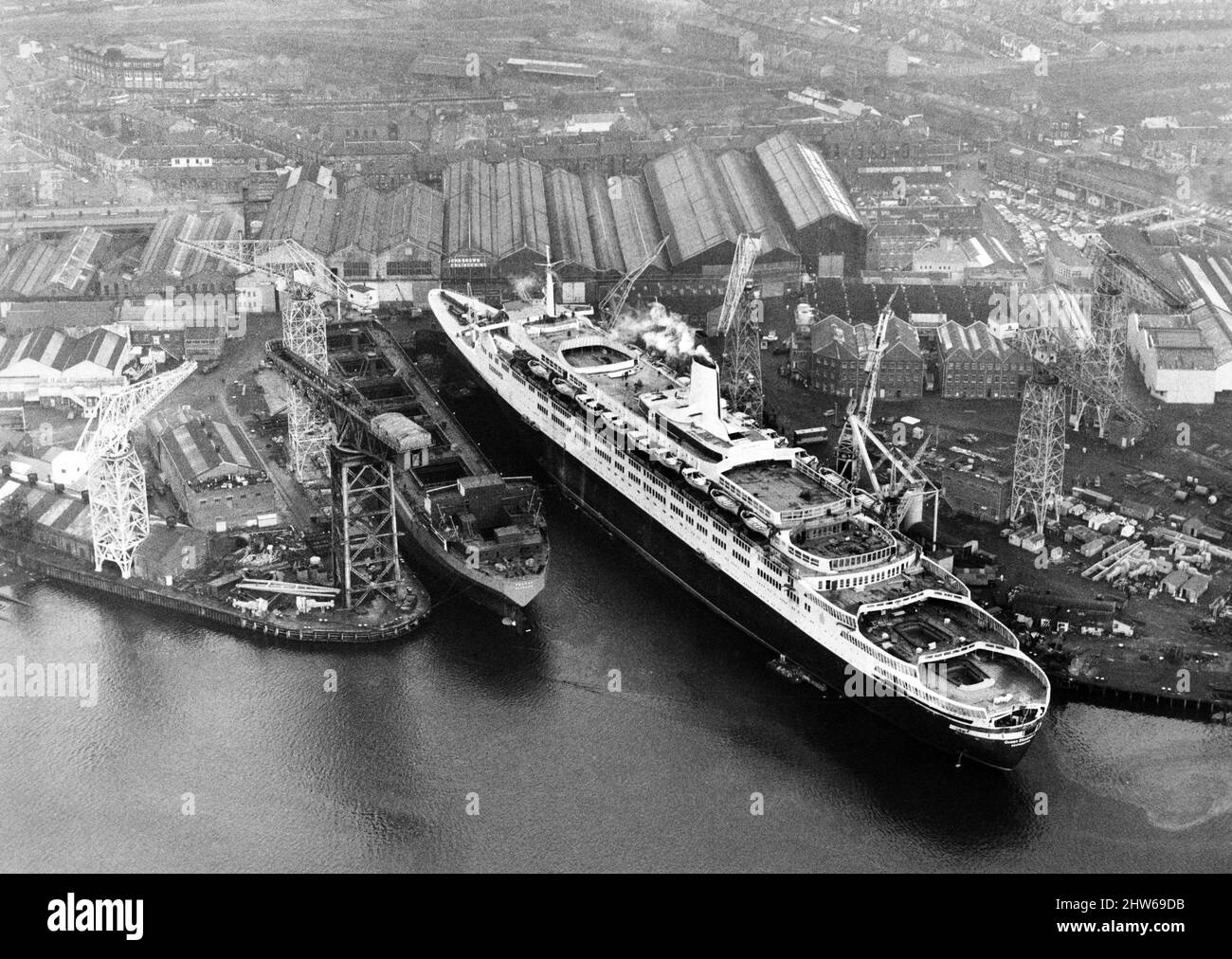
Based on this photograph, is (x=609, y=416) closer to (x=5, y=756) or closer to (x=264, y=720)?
(x=264, y=720)

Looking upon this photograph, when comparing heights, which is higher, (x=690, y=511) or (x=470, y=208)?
(x=470, y=208)

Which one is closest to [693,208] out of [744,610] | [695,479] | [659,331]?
[659,331]

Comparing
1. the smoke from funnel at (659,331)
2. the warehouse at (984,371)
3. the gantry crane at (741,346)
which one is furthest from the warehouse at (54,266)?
the warehouse at (984,371)

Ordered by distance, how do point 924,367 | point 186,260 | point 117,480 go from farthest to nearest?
point 186,260 → point 924,367 → point 117,480

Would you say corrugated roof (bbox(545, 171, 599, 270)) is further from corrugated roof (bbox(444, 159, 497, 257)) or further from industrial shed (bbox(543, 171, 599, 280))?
corrugated roof (bbox(444, 159, 497, 257))
